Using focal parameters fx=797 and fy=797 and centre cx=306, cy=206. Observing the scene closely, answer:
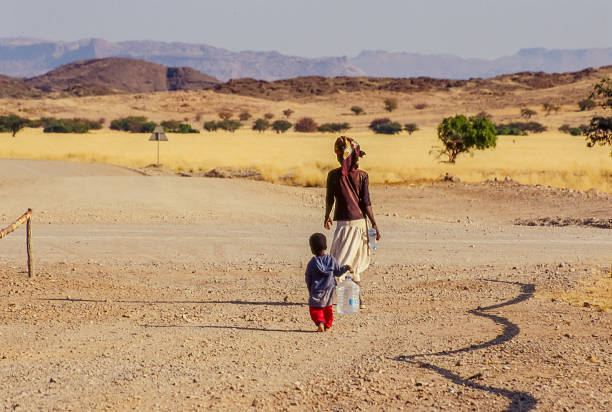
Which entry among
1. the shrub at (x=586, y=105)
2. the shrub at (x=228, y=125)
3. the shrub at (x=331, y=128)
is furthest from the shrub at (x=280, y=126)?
the shrub at (x=586, y=105)

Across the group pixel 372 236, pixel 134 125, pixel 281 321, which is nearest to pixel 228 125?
pixel 134 125

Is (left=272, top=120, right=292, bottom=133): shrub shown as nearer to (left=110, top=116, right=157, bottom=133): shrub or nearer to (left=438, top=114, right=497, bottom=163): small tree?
(left=110, top=116, right=157, bottom=133): shrub

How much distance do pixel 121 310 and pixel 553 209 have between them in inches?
616

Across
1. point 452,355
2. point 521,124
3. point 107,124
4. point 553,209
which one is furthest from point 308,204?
point 107,124

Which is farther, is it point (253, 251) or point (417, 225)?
point (417, 225)

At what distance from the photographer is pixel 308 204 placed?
2295 cm

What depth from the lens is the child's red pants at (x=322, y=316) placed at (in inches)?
323

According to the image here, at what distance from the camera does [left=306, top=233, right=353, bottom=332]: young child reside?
8125 mm

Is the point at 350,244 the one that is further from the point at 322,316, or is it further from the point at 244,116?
the point at 244,116

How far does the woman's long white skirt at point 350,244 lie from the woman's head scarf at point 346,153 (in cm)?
58

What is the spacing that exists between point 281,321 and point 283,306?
33.9 inches

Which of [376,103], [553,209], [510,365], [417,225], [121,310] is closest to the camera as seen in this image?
[510,365]

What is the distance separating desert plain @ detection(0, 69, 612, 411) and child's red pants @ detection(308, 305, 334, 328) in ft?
0.41

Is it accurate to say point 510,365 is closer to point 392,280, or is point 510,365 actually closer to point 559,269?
point 392,280
